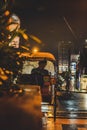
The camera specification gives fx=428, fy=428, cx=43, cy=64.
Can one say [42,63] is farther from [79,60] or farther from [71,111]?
[79,60]

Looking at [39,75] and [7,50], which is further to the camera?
[39,75]

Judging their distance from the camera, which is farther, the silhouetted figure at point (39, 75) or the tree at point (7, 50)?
the silhouetted figure at point (39, 75)

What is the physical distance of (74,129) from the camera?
39.1 ft

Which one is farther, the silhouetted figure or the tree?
the silhouetted figure

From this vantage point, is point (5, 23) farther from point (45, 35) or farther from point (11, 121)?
point (45, 35)

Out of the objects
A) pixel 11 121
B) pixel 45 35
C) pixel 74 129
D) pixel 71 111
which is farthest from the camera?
pixel 45 35

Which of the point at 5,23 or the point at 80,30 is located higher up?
the point at 80,30

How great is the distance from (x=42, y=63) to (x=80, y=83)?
18368mm

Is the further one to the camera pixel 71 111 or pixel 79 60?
pixel 79 60

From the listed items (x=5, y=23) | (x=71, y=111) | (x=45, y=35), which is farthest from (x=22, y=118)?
(x=45, y=35)

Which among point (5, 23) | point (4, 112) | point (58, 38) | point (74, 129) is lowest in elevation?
point (74, 129)

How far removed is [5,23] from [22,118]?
128 cm

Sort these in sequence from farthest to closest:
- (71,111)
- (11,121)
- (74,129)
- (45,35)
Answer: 1. (45,35)
2. (71,111)
3. (74,129)
4. (11,121)

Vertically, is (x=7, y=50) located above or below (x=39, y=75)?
below
